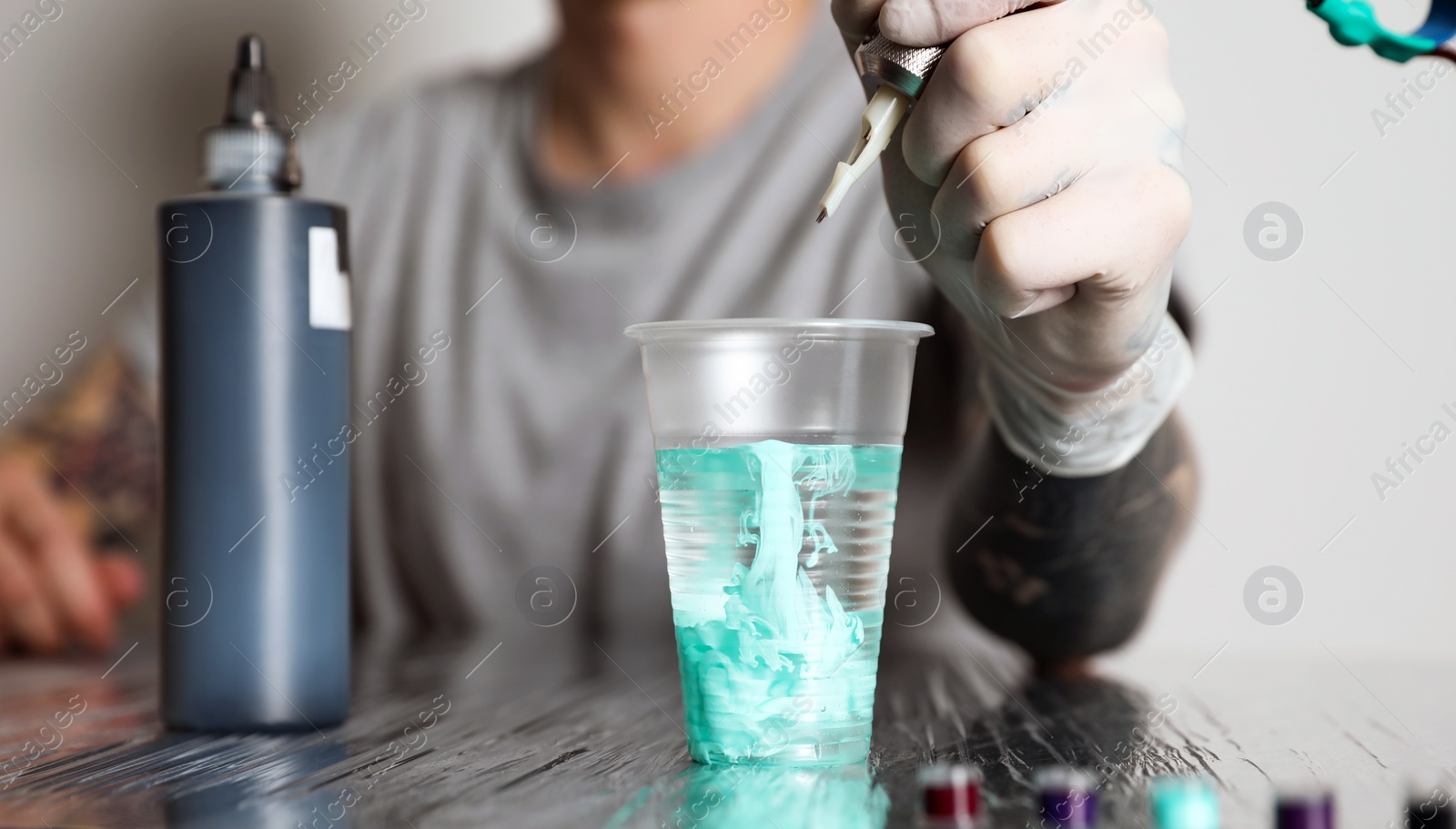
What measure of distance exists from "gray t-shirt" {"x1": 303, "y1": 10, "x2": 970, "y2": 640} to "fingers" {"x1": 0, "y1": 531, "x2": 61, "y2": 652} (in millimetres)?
460

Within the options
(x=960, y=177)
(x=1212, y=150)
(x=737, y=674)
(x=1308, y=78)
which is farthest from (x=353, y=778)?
(x=1308, y=78)

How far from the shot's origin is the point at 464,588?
1.57 m

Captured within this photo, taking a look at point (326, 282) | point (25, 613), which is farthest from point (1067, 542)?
point (25, 613)

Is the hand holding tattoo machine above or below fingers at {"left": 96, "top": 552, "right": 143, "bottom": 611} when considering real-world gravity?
above

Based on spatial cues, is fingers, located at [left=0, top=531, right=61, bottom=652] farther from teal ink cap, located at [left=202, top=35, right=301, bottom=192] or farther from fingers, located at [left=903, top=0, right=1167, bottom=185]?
fingers, located at [left=903, top=0, right=1167, bottom=185]

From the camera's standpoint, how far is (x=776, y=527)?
56 cm

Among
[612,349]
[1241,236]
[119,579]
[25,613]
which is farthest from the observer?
[1241,236]

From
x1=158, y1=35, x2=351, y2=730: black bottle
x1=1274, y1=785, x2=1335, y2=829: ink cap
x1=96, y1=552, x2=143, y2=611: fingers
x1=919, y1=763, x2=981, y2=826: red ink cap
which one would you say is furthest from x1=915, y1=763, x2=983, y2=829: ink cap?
x1=96, y1=552, x2=143, y2=611: fingers

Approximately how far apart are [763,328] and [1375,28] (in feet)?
1.16

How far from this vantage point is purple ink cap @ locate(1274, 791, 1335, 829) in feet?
1.18

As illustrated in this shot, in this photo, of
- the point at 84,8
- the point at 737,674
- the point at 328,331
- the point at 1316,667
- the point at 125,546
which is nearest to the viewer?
the point at 737,674

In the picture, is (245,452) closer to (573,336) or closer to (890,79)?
(890,79)

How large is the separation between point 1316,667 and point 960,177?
66 cm

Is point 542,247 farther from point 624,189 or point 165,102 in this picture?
point 165,102
